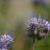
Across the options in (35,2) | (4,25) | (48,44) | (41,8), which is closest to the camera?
(48,44)

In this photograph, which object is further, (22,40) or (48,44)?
(22,40)

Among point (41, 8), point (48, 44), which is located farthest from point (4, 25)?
point (48, 44)

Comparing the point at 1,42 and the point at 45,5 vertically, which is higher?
the point at 45,5

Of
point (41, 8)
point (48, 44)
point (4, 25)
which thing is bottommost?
point (48, 44)

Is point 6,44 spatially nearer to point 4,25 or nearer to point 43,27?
point 43,27

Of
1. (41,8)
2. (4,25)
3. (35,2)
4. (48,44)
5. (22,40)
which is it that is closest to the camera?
(48,44)

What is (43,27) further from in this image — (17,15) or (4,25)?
(17,15)

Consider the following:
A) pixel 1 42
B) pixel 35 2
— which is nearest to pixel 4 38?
pixel 1 42

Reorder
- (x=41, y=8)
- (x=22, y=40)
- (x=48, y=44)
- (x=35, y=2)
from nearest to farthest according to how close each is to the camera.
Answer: (x=48, y=44)
(x=22, y=40)
(x=41, y=8)
(x=35, y=2)

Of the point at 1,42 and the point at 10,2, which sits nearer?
the point at 1,42
